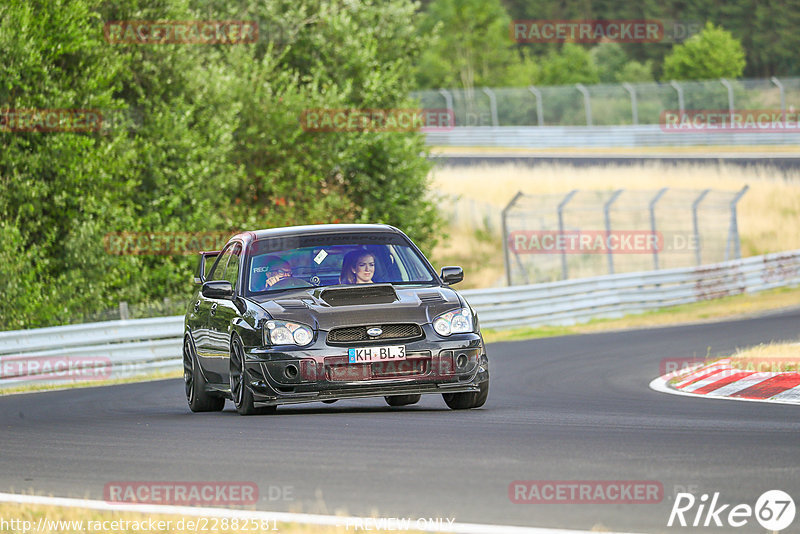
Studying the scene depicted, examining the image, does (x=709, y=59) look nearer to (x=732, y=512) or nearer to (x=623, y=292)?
(x=623, y=292)

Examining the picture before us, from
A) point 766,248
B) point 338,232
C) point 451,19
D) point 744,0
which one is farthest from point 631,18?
point 338,232

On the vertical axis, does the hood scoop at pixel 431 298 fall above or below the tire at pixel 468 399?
above

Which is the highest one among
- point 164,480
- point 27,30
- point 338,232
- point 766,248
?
point 27,30

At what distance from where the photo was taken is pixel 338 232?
36.0 ft

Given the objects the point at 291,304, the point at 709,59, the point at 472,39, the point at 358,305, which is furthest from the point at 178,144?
the point at 472,39

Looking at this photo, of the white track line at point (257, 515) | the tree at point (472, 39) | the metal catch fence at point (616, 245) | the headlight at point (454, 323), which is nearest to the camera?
the white track line at point (257, 515)

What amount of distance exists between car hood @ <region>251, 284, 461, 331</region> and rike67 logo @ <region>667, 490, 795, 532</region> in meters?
4.06

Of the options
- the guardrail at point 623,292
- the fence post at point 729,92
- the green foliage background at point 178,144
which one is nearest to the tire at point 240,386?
the green foliage background at point 178,144

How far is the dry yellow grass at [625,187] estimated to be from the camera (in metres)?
40.0

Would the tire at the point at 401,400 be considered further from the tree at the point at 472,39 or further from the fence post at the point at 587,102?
the tree at the point at 472,39

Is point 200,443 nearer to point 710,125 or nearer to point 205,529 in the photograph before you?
point 205,529

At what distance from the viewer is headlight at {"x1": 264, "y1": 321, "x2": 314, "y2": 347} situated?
9.66 m

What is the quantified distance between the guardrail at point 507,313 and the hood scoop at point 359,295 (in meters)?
8.33

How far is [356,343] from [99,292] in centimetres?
1554
